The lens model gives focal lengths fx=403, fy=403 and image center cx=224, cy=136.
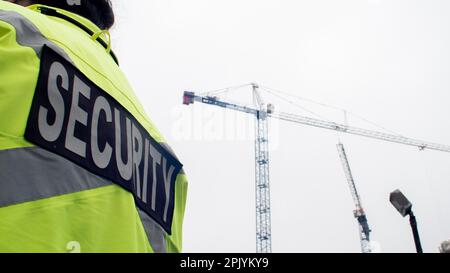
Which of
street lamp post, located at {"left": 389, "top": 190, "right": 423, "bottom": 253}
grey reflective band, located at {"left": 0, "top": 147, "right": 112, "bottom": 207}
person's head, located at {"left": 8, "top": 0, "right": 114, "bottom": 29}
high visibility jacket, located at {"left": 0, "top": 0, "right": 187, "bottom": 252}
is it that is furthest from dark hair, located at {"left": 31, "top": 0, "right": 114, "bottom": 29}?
street lamp post, located at {"left": 389, "top": 190, "right": 423, "bottom": 253}

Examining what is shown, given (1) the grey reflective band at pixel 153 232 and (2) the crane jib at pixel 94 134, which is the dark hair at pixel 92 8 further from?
(1) the grey reflective band at pixel 153 232

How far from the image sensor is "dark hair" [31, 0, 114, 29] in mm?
1481

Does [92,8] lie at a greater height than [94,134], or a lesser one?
greater

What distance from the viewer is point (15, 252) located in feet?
2.65

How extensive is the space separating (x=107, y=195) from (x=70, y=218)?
158 mm

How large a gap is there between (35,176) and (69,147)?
16 centimetres

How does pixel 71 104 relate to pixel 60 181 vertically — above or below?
above

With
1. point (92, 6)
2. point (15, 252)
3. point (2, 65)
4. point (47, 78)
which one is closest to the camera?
point (15, 252)

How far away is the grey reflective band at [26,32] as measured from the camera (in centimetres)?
100

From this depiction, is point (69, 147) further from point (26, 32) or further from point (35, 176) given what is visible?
point (26, 32)

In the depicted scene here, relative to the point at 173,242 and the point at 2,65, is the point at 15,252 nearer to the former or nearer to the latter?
the point at 2,65

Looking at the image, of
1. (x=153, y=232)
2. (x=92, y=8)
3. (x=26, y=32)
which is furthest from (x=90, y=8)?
(x=153, y=232)

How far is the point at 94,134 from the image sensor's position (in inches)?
46.3
